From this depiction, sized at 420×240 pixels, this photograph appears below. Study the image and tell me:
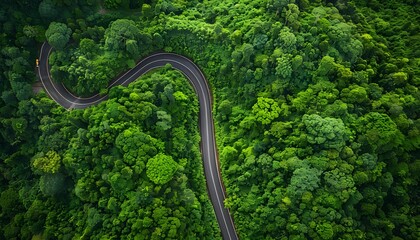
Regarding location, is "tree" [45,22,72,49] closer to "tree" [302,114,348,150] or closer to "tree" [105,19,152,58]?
"tree" [105,19,152,58]

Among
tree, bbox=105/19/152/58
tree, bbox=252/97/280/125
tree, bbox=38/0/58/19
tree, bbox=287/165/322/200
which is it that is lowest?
tree, bbox=287/165/322/200

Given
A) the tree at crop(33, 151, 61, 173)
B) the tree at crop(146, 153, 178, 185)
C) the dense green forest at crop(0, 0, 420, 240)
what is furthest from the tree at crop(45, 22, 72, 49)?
the tree at crop(146, 153, 178, 185)

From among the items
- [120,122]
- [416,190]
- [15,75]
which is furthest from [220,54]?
[416,190]

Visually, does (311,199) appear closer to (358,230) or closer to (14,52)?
(358,230)

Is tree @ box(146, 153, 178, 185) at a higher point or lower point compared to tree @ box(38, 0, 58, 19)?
lower

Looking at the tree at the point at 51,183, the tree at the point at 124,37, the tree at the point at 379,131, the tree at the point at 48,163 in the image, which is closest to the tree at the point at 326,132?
the tree at the point at 379,131

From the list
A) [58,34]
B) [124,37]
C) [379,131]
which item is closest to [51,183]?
[58,34]
